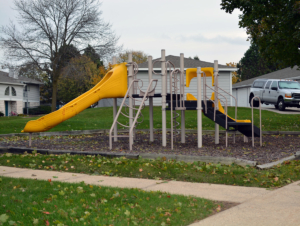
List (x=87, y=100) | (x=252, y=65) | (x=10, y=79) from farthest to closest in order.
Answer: (x=252, y=65) < (x=10, y=79) < (x=87, y=100)

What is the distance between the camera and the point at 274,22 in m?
15.3

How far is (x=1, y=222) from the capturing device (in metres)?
4.12

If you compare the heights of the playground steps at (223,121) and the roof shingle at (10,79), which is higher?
the roof shingle at (10,79)

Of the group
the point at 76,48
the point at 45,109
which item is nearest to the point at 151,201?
the point at 76,48

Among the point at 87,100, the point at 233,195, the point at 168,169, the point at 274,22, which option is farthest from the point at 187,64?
the point at 233,195

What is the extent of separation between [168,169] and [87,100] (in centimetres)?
517

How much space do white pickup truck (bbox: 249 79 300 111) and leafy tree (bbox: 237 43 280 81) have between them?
3183 cm

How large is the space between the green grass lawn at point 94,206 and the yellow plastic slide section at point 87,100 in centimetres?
555

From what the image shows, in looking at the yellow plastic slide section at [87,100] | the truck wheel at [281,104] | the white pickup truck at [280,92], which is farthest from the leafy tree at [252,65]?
the yellow plastic slide section at [87,100]

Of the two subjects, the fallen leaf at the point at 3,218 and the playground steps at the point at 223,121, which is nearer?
the fallen leaf at the point at 3,218

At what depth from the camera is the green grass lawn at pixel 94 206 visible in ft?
13.8

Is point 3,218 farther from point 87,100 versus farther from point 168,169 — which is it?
point 87,100

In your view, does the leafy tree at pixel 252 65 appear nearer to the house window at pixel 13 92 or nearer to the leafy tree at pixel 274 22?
the house window at pixel 13 92

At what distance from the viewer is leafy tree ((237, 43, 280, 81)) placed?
57.1 m
